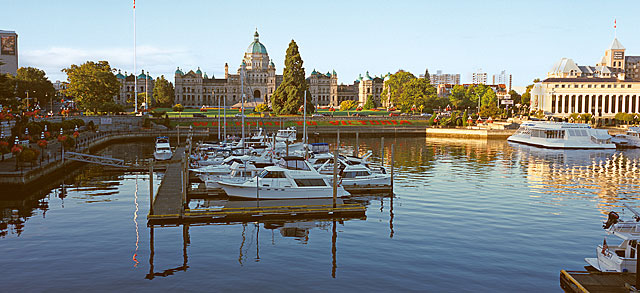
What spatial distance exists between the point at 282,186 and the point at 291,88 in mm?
100775

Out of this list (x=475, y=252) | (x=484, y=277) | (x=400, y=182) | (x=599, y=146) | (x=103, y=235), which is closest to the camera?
(x=484, y=277)

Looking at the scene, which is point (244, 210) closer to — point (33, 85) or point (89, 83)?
point (89, 83)

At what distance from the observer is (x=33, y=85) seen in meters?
140

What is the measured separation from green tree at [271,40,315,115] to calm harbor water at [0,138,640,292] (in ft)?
286

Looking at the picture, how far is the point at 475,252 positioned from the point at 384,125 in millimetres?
108446

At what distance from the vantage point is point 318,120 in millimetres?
136000

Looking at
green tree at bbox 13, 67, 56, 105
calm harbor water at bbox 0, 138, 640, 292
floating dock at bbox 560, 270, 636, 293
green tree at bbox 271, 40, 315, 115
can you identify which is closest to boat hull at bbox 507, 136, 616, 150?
calm harbor water at bbox 0, 138, 640, 292

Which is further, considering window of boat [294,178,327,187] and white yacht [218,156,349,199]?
window of boat [294,178,327,187]

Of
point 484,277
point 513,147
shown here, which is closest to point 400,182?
point 484,277

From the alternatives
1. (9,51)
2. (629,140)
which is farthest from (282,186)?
(9,51)

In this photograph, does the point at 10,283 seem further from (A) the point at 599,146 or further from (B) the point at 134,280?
(A) the point at 599,146

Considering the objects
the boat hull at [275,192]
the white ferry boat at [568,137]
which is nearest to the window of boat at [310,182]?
the boat hull at [275,192]

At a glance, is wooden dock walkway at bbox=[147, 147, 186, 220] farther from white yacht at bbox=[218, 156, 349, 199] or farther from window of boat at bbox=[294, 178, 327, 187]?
window of boat at bbox=[294, 178, 327, 187]

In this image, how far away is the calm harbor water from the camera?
1022 inches
